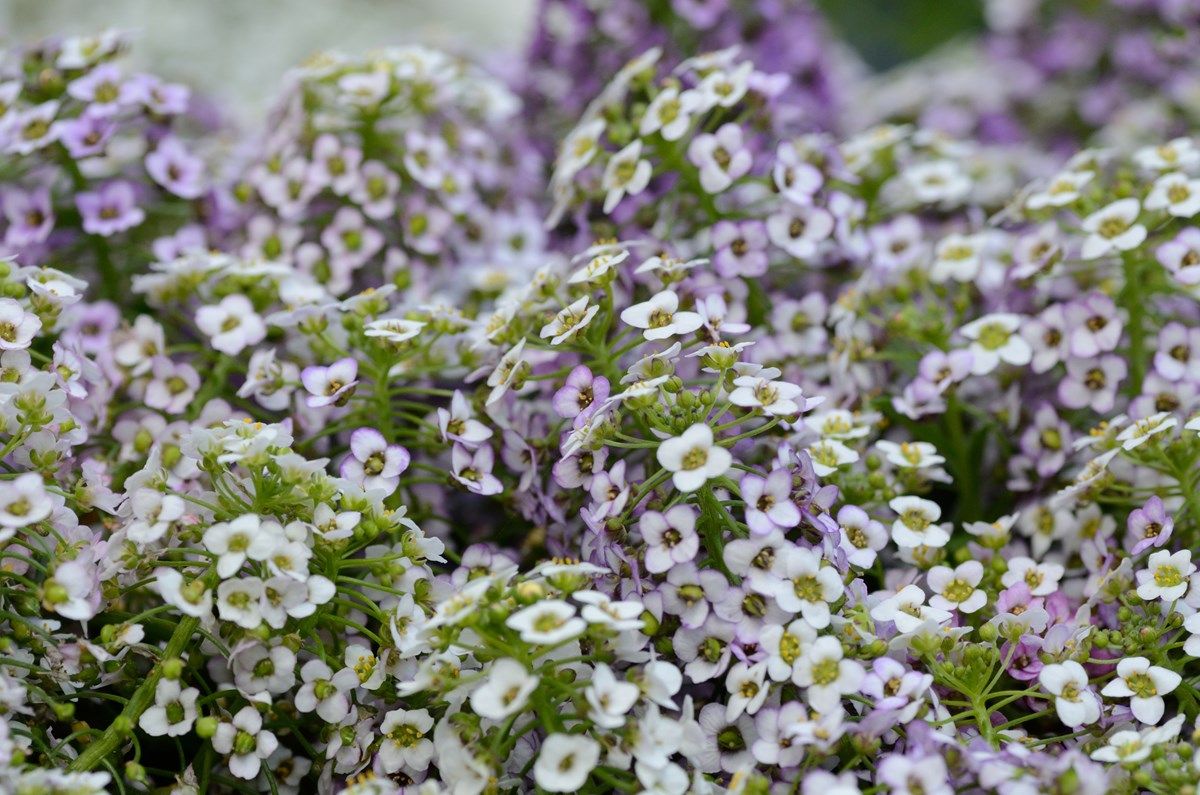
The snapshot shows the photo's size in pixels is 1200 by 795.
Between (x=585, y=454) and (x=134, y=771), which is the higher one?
(x=585, y=454)

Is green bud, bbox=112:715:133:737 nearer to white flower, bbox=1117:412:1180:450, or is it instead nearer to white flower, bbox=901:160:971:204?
white flower, bbox=1117:412:1180:450

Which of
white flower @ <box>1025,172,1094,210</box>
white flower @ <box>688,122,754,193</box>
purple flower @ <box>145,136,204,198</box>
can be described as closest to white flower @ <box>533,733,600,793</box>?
white flower @ <box>688,122,754,193</box>

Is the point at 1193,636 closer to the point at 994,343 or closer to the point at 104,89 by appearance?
the point at 994,343

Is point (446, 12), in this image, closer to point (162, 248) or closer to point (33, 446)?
point (162, 248)

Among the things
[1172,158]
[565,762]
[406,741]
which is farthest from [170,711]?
[1172,158]

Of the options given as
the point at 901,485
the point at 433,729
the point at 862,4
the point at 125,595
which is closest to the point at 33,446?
the point at 125,595

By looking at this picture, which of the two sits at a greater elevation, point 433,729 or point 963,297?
point 963,297
